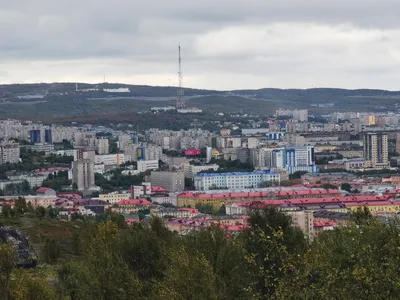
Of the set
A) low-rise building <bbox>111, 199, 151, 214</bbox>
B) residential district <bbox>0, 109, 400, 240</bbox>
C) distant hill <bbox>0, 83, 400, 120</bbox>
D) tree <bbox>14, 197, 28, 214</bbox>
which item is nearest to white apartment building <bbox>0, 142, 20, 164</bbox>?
residential district <bbox>0, 109, 400, 240</bbox>

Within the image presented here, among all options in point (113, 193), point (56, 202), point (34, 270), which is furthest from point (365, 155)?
A: point (34, 270)

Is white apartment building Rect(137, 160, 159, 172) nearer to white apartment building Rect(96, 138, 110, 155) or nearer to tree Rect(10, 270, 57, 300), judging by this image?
white apartment building Rect(96, 138, 110, 155)

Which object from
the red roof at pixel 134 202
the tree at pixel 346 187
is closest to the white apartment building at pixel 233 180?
the tree at pixel 346 187

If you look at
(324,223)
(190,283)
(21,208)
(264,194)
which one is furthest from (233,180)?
(190,283)

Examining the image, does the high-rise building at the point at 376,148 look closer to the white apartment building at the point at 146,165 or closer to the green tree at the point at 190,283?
the white apartment building at the point at 146,165

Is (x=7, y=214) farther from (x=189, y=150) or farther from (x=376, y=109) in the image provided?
(x=376, y=109)
